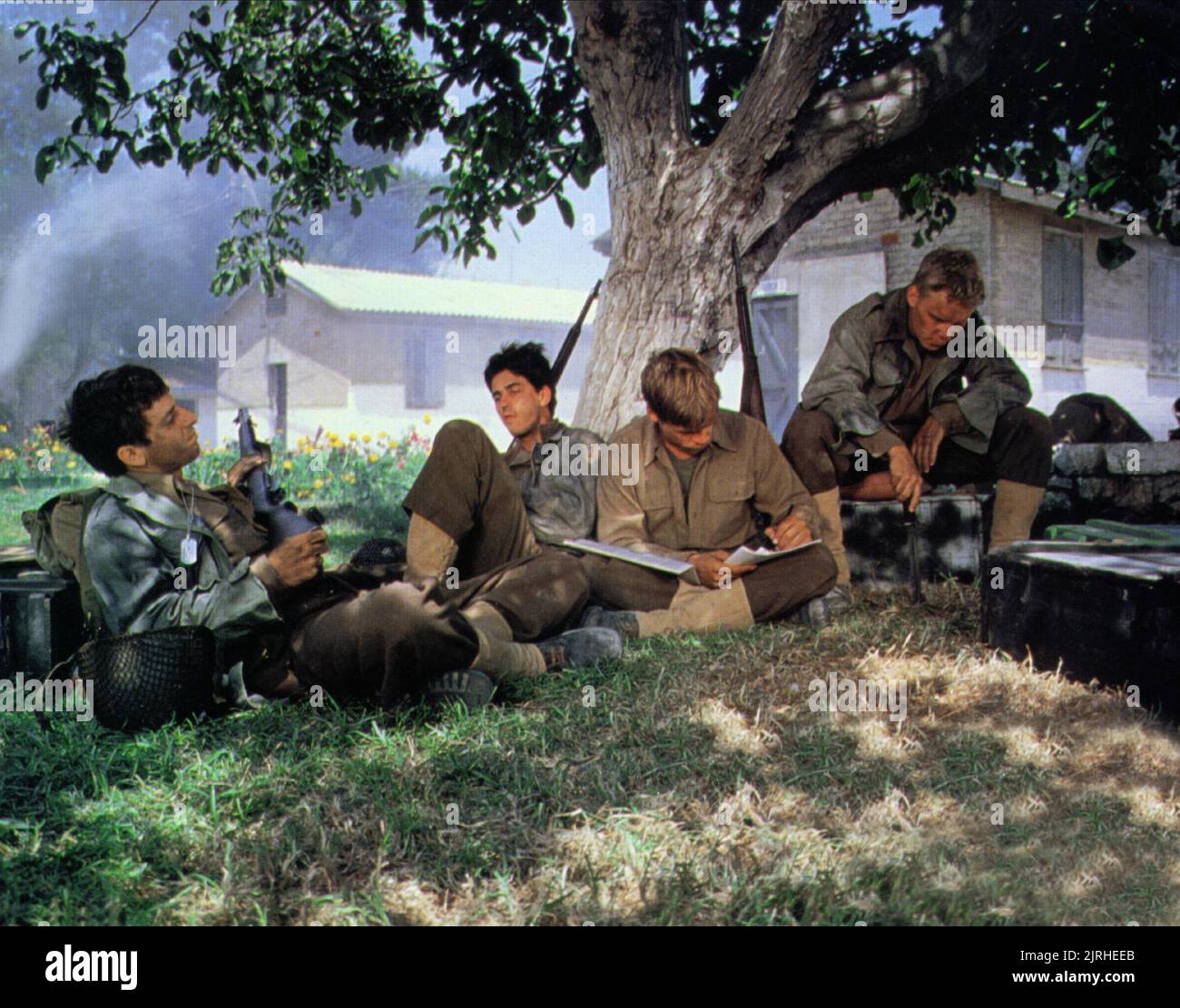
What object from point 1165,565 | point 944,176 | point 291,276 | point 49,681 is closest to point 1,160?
point 291,276

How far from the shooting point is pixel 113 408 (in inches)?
146

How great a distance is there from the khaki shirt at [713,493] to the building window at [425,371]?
67.1 ft

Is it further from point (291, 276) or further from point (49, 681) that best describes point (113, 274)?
point (49, 681)

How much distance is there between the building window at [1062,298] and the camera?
15.4 meters

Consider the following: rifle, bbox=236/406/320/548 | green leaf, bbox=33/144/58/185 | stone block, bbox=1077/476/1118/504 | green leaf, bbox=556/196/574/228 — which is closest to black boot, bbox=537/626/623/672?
rifle, bbox=236/406/320/548

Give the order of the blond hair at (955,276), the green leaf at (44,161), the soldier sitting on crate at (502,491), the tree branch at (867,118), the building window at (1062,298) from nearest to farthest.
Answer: the soldier sitting on crate at (502,491) < the blond hair at (955,276) < the tree branch at (867,118) < the green leaf at (44,161) < the building window at (1062,298)

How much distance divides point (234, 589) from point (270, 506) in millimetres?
569

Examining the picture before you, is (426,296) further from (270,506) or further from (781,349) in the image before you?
(270,506)

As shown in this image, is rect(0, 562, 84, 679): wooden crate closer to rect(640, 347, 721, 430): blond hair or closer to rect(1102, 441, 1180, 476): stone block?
rect(640, 347, 721, 430): blond hair

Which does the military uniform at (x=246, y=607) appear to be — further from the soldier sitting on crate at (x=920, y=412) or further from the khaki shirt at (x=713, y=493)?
the soldier sitting on crate at (x=920, y=412)

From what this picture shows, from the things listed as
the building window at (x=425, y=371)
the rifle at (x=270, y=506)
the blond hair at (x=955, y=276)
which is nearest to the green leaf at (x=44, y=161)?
the rifle at (x=270, y=506)

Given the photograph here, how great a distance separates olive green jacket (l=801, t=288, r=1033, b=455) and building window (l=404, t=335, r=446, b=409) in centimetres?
2014

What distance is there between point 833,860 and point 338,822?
1.23 meters
